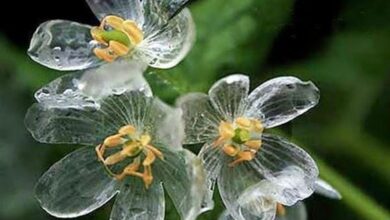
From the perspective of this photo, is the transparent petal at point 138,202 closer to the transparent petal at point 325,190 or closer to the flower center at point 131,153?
the flower center at point 131,153

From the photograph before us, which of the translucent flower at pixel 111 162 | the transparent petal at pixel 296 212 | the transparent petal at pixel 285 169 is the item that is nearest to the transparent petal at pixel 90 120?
the translucent flower at pixel 111 162

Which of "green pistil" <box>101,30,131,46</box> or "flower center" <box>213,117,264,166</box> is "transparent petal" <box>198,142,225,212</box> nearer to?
"flower center" <box>213,117,264,166</box>

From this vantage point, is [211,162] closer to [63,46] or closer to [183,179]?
[183,179]

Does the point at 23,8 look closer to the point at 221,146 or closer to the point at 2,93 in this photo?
the point at 2,93

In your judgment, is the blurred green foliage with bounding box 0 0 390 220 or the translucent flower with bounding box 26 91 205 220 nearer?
the translucent flower with bounding box 26 91 205 220

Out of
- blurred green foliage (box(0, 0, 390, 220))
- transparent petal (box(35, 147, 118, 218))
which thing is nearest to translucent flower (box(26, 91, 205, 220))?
transparent petal (box(35, 147, 118, 218))

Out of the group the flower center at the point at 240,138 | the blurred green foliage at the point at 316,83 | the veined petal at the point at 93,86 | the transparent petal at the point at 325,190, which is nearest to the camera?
the veined petal at the point at 93,86

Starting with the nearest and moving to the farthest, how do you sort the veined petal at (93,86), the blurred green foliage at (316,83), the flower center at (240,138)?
the veined petal at (93,86) → the flower center at (240,138) → the blurred green foliage at (316,83)
